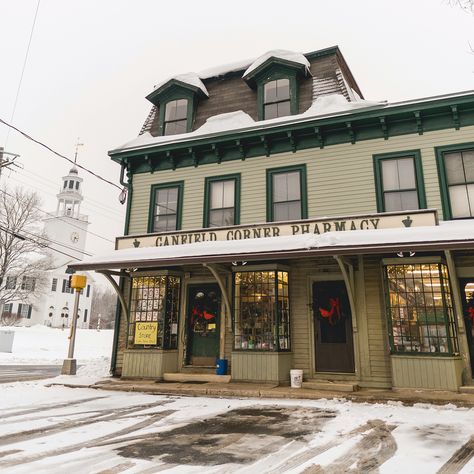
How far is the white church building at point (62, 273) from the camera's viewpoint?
2362 inches

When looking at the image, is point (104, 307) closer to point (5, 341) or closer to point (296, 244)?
point (5, 341)

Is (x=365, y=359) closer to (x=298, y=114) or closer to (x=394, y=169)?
(x=394, y=169)

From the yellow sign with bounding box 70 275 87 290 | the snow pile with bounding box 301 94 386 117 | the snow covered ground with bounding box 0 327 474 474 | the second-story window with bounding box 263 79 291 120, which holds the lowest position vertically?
the snow covered ground with bounding box 0 327 474 474

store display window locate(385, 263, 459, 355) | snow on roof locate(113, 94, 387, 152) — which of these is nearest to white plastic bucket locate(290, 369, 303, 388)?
store display window locate(385, 263, 459, 355)

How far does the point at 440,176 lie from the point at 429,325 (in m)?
4.03

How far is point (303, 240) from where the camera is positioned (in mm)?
10125

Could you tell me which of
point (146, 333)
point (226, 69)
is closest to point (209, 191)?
point (146, 333)

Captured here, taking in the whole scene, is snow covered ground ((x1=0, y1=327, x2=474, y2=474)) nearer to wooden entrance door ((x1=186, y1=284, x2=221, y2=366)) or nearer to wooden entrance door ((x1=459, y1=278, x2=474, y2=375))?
wooden entrance door ((x1=459, y1=278, x2=474, y2=375))

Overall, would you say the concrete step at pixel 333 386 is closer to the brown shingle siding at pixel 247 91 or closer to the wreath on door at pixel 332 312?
the wreath on door at pixel 332 312

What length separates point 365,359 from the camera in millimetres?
10320

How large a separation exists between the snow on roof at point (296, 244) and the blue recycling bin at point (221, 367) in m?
3.26

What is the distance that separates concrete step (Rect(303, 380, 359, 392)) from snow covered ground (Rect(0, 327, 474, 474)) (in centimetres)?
107

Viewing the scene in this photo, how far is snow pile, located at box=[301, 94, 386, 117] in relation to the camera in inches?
453

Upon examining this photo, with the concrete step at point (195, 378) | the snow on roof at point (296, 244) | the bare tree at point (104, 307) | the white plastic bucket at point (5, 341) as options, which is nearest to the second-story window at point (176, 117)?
the snow on roof at point (296, 244)
